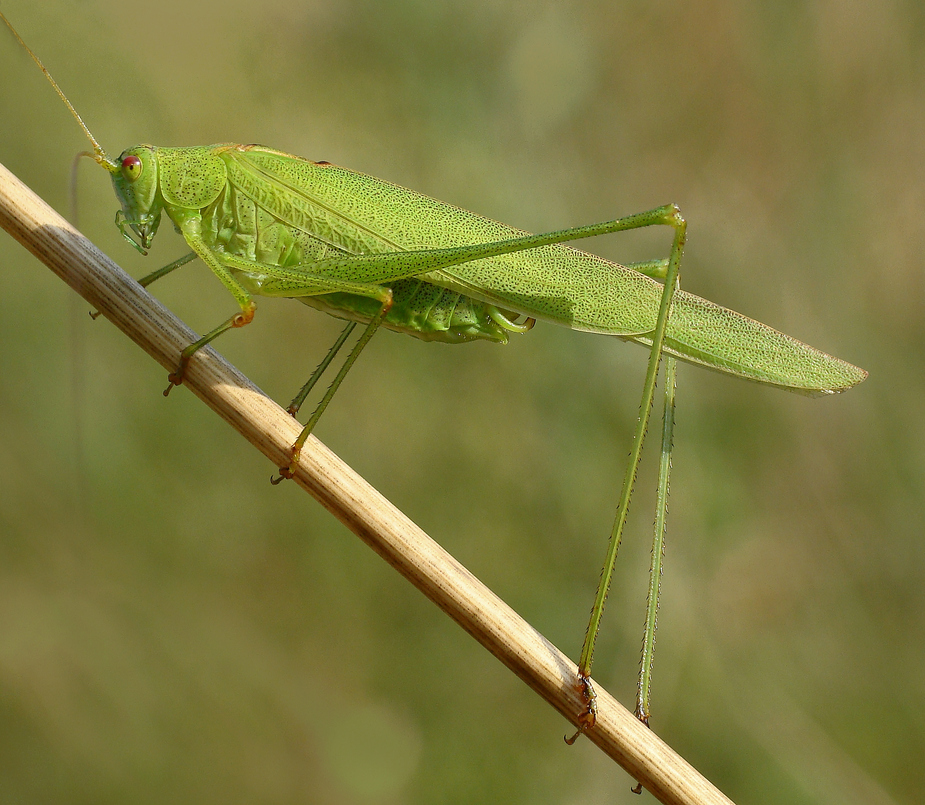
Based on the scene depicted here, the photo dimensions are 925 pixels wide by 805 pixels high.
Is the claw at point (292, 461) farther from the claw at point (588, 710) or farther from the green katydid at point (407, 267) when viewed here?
the claw at point (588, 710)

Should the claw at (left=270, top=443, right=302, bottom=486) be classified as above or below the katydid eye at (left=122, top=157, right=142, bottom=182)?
below

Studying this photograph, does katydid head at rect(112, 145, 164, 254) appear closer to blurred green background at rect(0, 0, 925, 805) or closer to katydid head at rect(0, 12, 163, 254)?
katydid head at rect(0, 12, 163, 254)

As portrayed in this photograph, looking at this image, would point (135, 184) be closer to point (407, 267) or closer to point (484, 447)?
point (407, 267)

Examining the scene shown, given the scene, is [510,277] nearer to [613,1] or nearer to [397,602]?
[397,602]

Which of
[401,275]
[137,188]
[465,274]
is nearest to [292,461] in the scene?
[401,275]

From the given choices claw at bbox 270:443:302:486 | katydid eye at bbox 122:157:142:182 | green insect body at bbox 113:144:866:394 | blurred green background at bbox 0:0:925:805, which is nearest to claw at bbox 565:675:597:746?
claw at bbox 270:443:302:486

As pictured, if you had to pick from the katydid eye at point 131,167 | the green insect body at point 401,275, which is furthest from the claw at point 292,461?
the katydid eye at point 131,167

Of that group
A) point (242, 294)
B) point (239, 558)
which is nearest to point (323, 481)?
point (242, 294)
